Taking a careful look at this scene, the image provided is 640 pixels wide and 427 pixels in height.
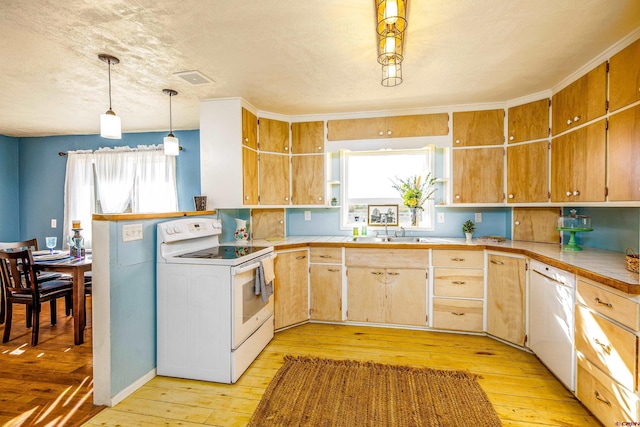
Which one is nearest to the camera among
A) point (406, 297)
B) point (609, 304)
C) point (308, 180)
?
point (609, 304)

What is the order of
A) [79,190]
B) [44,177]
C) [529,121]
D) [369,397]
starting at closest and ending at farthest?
[369,397]
[529,121]
[79,190]
[44,177]

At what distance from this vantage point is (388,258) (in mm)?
3168

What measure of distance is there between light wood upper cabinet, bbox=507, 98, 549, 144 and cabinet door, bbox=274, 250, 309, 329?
257cm

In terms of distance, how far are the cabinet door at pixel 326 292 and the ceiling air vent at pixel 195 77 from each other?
2126 mm

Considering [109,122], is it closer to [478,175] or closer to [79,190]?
[79,190]

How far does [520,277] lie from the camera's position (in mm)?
2699

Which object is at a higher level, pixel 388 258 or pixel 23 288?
pixel 388 258

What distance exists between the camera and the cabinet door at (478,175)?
3227 millimetres

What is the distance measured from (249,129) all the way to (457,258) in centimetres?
260

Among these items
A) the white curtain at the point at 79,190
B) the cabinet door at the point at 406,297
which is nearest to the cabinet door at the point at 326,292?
the cabinet door at the point at 406,297

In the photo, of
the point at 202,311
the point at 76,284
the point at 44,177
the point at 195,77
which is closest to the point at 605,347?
the point at 202,311

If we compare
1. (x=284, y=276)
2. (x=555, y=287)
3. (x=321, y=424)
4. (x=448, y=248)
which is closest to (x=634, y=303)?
(x=555, y=287)

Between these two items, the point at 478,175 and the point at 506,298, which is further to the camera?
the point at 478,175

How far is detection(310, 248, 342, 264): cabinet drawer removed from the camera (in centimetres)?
328
